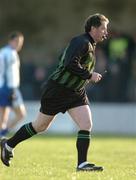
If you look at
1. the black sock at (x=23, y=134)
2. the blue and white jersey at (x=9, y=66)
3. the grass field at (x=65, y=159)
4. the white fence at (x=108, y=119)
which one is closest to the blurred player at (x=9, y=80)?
the blue and white jersey at (x=9, y=66)

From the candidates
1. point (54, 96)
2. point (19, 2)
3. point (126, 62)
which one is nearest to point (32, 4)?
point (19, 2)

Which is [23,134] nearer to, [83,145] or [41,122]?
[41,122]

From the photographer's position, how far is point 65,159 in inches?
528

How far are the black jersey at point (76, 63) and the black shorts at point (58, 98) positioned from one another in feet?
0.25

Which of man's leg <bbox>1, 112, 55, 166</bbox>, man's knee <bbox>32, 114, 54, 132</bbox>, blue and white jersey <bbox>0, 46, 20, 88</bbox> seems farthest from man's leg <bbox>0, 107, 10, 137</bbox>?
man's knee <bbox>32, 114, 54, 132</bbox>

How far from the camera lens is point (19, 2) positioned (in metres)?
28.1

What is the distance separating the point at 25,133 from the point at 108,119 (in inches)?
469

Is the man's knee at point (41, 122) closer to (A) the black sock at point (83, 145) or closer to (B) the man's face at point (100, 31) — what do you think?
(A) the black sock at point (83, 145)

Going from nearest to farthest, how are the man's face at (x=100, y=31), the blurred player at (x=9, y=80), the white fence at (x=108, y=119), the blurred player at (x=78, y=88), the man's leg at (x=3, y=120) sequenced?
the blurred player at (x=78, y=88), the man's face at (x=100, y=31), the blurred player at (x=9, y=80), the man's leg at (x=3, y=120), the white fence at (x=108, y=119)

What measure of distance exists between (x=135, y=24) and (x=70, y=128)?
6.27 m

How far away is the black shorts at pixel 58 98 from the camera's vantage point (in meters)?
11.1

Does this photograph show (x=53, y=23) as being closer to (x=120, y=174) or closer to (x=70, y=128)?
(x=70, y=128)

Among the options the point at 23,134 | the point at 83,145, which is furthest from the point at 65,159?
the point at 83,145

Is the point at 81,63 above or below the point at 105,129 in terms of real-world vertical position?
above
